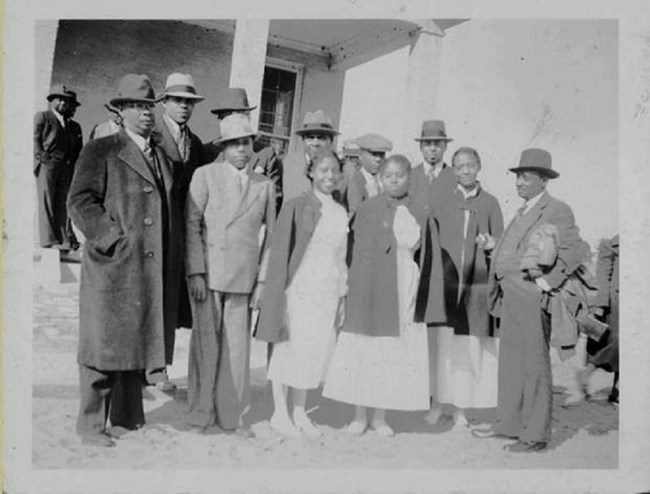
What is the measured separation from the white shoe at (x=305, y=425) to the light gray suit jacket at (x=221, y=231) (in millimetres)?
934

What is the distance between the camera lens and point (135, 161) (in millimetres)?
4297

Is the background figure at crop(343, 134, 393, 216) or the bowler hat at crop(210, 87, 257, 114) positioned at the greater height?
the bowler hat at crop(210, 87, 257, 114)

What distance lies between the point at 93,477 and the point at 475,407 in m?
2.63

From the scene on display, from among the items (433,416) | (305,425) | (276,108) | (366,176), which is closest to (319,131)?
(366,176)

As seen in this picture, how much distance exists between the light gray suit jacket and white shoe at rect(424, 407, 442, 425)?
163 centimetres

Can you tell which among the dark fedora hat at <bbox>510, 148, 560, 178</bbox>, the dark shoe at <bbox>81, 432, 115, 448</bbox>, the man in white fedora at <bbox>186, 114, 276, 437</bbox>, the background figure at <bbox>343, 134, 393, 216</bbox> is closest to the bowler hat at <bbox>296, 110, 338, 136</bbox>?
the background figure at <bbox>343, 134, 393, 216</bbox>

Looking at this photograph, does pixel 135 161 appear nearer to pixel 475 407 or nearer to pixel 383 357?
pixel 383 357

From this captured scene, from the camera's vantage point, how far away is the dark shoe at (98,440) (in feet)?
14.0

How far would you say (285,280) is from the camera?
4543 mm

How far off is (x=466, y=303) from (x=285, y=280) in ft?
4.40

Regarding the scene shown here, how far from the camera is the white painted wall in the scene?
489 cm

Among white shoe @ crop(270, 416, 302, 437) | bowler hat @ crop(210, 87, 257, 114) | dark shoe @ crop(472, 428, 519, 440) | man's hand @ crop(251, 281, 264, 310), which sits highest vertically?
bowler hat @ crop(210, 87, 257, 114)

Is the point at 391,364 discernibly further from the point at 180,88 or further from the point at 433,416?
the point at 180,88

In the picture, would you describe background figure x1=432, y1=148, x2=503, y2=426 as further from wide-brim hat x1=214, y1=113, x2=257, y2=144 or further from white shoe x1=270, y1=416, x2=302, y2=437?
wide-brim hat x1=214, y1=113, x2=257, y2=144
